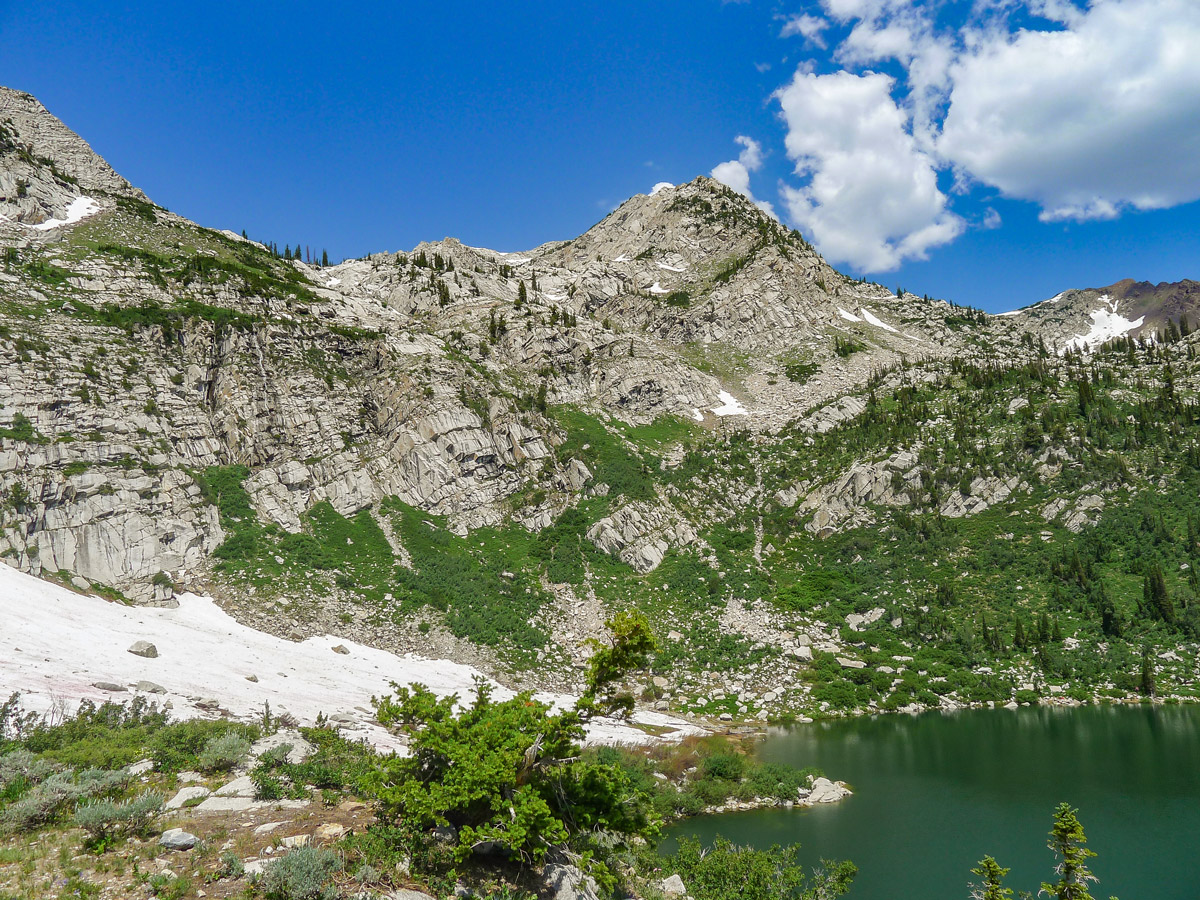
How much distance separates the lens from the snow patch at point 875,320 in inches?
4193

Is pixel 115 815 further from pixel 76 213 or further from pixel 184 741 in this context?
pixel 76 213

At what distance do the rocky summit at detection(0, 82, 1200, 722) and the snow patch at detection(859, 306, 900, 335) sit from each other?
17825mm

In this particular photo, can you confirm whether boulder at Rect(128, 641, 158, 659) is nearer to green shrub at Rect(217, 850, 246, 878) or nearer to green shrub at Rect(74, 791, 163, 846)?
green shrub at Rect(74, 791, 163, 846)

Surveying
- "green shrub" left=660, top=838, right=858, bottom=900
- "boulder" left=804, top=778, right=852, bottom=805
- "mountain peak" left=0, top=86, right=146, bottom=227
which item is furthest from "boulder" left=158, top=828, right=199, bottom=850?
"mountain peak" left=0, top=86, right=146, bottom=227

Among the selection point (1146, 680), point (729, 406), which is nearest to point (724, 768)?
point (1146, 680)

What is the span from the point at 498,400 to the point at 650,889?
54379mm

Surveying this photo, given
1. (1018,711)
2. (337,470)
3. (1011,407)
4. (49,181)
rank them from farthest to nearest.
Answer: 1. (1011,407)
2. (49,181)
3. (337,470)
4. (1018,711)

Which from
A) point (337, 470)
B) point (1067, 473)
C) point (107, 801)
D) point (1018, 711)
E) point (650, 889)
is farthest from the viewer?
point (1067, 473)

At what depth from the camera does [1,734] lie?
15594mm

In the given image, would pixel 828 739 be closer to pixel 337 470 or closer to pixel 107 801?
pixel 107 801

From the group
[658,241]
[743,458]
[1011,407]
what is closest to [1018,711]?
[743,458]

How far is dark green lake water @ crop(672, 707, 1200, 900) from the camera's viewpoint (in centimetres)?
2122

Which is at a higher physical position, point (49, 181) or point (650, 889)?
point (49, 181)

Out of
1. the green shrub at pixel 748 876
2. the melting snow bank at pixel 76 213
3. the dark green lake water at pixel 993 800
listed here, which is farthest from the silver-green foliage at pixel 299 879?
the melting snow bank at pixel 76 213
